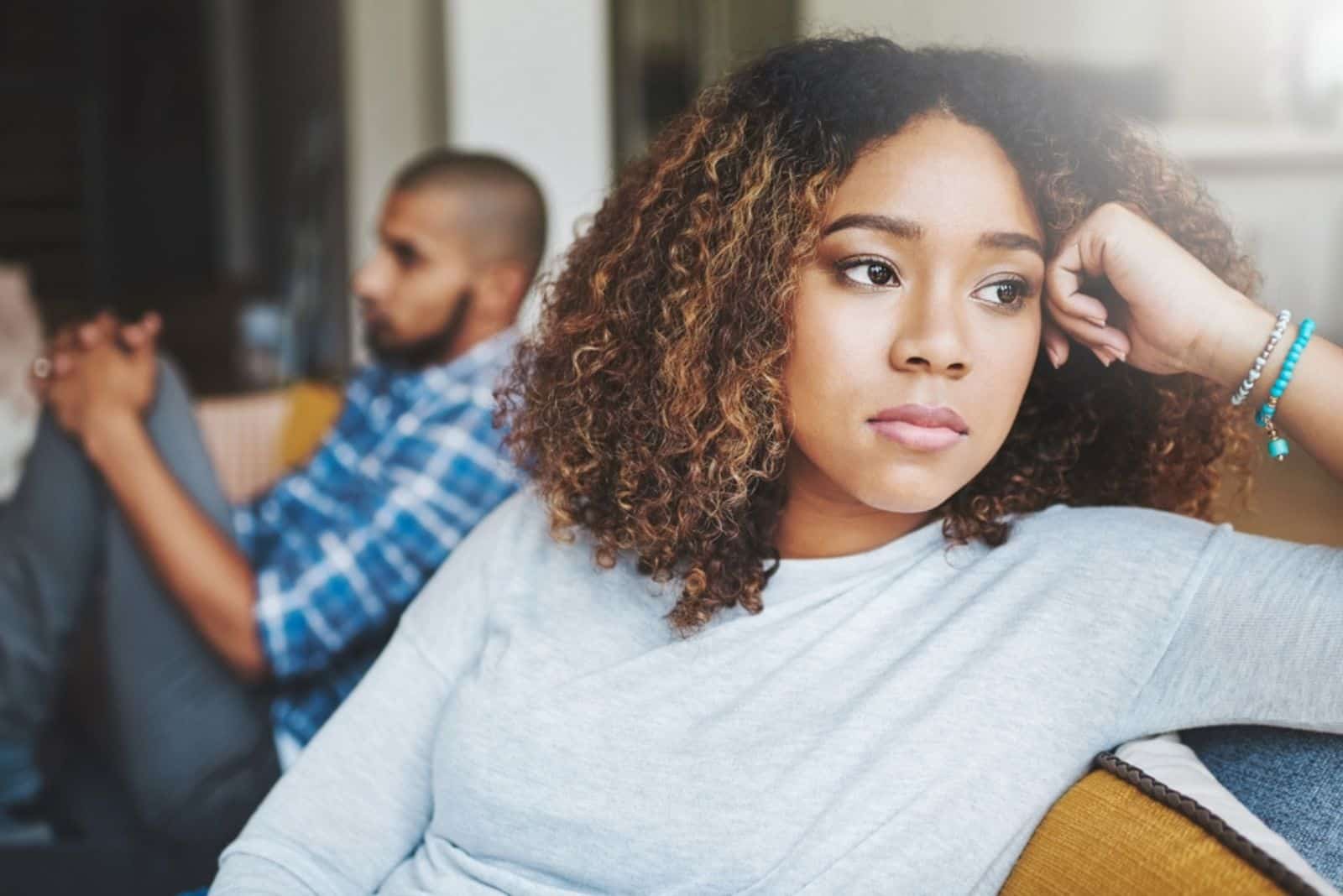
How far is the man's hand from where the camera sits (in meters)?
1.74

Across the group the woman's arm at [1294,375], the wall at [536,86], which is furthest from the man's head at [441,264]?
the woman's arm at [1294,375]

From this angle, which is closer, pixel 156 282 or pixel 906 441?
pixel 906 441

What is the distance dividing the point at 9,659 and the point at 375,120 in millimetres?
2641

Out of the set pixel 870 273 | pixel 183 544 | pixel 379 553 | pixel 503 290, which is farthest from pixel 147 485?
pixel 870 273

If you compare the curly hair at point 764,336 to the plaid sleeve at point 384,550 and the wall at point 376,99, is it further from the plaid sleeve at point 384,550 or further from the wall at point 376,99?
the wall at point 376,99

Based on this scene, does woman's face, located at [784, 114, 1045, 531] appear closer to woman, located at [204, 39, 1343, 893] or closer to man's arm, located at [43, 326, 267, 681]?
woman, located at [204, 39, 1343, 893]

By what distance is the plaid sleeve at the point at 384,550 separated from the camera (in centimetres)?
163

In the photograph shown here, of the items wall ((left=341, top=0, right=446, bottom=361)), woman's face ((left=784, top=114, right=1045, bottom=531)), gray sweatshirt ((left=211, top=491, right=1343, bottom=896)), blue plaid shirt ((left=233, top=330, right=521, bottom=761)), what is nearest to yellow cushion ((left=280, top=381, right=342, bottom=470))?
blue plaid shirt ((left=233, top=330, right=521, bottom=761))

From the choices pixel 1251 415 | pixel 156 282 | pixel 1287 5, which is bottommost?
pixel 156 282

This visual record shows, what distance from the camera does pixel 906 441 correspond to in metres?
0.94

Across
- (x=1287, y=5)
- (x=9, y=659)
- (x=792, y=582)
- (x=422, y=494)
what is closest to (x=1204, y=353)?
(x=792, y=582)

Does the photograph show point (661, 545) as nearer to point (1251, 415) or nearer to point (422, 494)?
point (1251, 415)

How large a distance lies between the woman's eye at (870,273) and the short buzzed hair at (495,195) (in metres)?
1.18

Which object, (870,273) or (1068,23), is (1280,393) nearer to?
(870,273)
